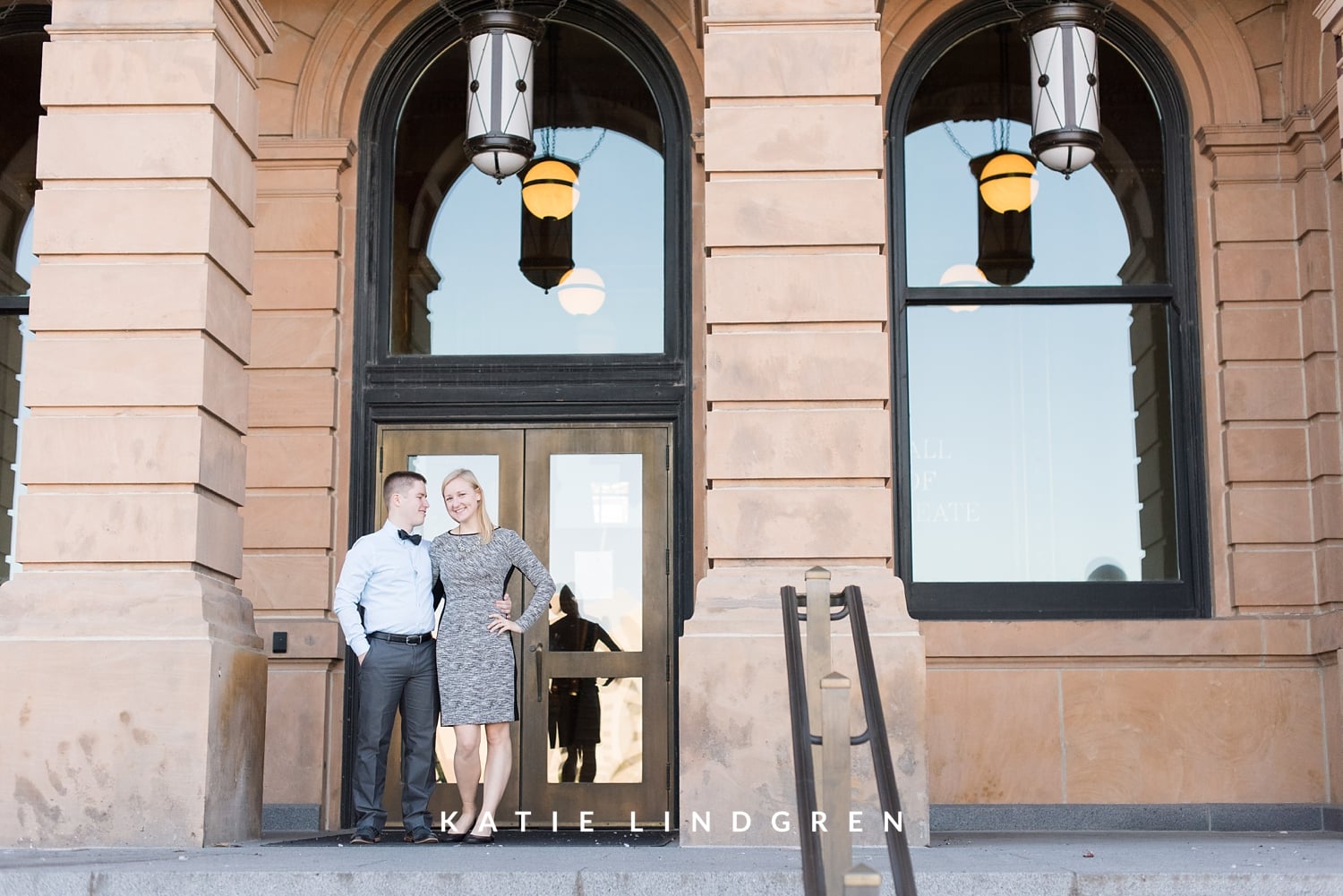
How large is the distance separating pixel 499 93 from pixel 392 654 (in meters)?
3.66

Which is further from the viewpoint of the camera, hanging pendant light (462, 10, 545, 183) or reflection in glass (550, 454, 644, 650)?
reflection in glass (550, 454, 644, 650)

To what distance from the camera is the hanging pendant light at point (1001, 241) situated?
10516 mm

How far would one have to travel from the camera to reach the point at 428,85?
10938 millimetres

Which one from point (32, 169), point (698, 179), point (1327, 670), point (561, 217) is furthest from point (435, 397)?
point (1327, 670)

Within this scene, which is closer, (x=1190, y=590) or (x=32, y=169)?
(x=1190, y=590)

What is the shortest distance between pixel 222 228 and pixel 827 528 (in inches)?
138

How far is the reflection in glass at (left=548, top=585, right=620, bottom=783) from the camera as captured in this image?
10.0m

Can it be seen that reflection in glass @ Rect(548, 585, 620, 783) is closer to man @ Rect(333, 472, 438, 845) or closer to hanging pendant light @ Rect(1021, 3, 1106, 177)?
man @ Rect(333, 472, 438, 845)

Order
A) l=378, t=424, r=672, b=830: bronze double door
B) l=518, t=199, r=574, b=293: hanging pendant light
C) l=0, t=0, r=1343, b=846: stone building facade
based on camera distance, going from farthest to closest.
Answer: l=518, t=199, r=574, b=293: hanging pendant light < l=378, t=424, r=672, b=830: bronze double door < l=0, t=0, r=1343, b=846: stone building facade

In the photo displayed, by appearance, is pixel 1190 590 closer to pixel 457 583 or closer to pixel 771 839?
pixel 771 839

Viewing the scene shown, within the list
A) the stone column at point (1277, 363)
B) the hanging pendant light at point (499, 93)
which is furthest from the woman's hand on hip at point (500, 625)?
the stone column at point (1277, 363)

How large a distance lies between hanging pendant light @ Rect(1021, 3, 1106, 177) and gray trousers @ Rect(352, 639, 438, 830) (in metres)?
4.88

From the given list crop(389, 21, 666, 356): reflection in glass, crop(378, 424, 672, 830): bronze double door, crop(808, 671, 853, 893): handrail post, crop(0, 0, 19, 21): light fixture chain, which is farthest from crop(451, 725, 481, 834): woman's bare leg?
crop(0, 0, 19, 21): light fixture chain

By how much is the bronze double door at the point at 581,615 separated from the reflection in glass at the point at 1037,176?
2.33 metres
